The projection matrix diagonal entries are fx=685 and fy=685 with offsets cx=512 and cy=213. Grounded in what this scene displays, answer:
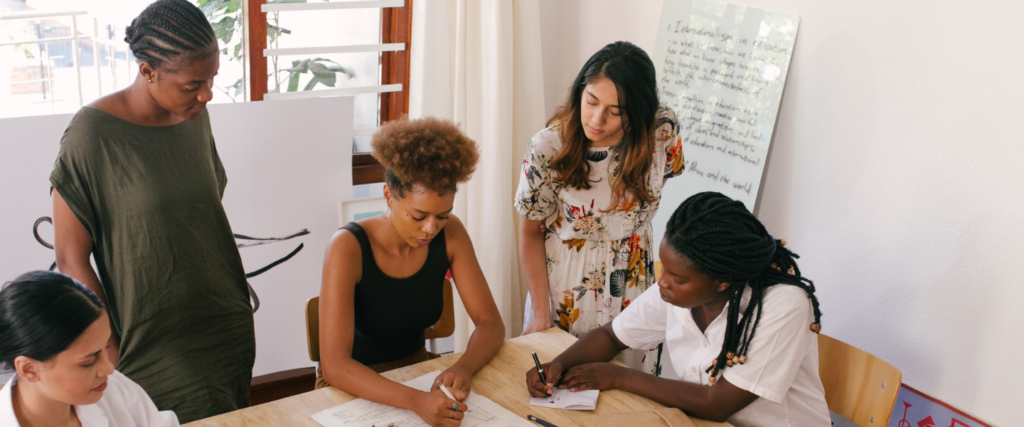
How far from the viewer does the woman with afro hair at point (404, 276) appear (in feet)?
4.96

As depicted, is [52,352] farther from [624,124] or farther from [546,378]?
[624,124]

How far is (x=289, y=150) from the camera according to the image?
249cm

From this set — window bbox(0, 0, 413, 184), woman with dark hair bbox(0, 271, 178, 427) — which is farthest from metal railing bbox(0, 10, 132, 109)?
woman with dark hair bbox(0, 271, 178, 427)

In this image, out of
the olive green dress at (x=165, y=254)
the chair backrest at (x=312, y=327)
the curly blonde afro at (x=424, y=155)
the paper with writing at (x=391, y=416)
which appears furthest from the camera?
the chair backrest at (x=312, y=327)

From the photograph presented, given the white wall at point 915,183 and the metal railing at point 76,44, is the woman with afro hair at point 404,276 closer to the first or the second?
the white wall at point 915,183

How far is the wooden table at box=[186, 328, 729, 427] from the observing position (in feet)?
4.47

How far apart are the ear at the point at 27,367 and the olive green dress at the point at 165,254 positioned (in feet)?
1.26

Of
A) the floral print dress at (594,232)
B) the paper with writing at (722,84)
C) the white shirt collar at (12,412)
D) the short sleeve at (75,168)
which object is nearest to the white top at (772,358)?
the floral print dress at (594,232)

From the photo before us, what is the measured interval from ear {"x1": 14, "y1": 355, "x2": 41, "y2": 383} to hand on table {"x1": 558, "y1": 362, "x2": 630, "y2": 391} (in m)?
1.00

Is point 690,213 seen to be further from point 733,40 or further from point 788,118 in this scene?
point 733,40

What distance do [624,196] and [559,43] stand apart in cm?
146

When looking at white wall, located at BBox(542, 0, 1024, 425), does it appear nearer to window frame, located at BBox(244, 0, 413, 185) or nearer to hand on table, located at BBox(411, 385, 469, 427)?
hand on table, located at BBox(411, 385, 469, 427)

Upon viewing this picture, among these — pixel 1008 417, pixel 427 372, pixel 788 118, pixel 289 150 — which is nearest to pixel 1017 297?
pixel 1008 417

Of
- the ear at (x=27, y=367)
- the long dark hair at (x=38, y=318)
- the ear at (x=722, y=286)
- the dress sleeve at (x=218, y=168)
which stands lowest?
the ear at (x=27, y=367)
